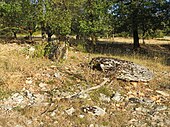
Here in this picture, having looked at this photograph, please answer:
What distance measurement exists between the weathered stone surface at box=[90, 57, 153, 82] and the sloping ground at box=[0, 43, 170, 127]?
18 cm

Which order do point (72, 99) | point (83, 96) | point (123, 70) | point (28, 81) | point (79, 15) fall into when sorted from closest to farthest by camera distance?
point (72, 99), point (83, 96), point (28, 81), point (123, 70), point (79, 15)

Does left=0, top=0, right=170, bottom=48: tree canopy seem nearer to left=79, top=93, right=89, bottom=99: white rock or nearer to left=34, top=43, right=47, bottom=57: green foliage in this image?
left=34, top=43, right=47, bottom=57: green foliage

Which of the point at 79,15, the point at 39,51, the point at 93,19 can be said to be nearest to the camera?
the point at 39,51

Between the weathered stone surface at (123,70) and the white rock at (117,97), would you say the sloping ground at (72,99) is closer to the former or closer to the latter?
the white rock at (117,97)

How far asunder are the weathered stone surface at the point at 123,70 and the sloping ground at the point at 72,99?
0.18 meters

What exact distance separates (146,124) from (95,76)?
2.56 meters

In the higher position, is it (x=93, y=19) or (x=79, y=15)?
(x=79, y=15)

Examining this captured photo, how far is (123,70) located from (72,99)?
2083 millimetres

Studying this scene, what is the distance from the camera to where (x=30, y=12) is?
16.0 metres

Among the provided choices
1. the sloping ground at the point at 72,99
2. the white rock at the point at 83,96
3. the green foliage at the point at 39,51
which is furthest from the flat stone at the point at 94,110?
the green foliage at the point at 39,51

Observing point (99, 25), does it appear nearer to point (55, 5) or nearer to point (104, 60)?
point (55, 5)

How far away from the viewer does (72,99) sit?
5715 millimetres

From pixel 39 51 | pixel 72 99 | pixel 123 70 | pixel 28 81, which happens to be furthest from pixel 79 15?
pixel 72 99

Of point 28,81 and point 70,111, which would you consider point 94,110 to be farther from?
point 28,81
